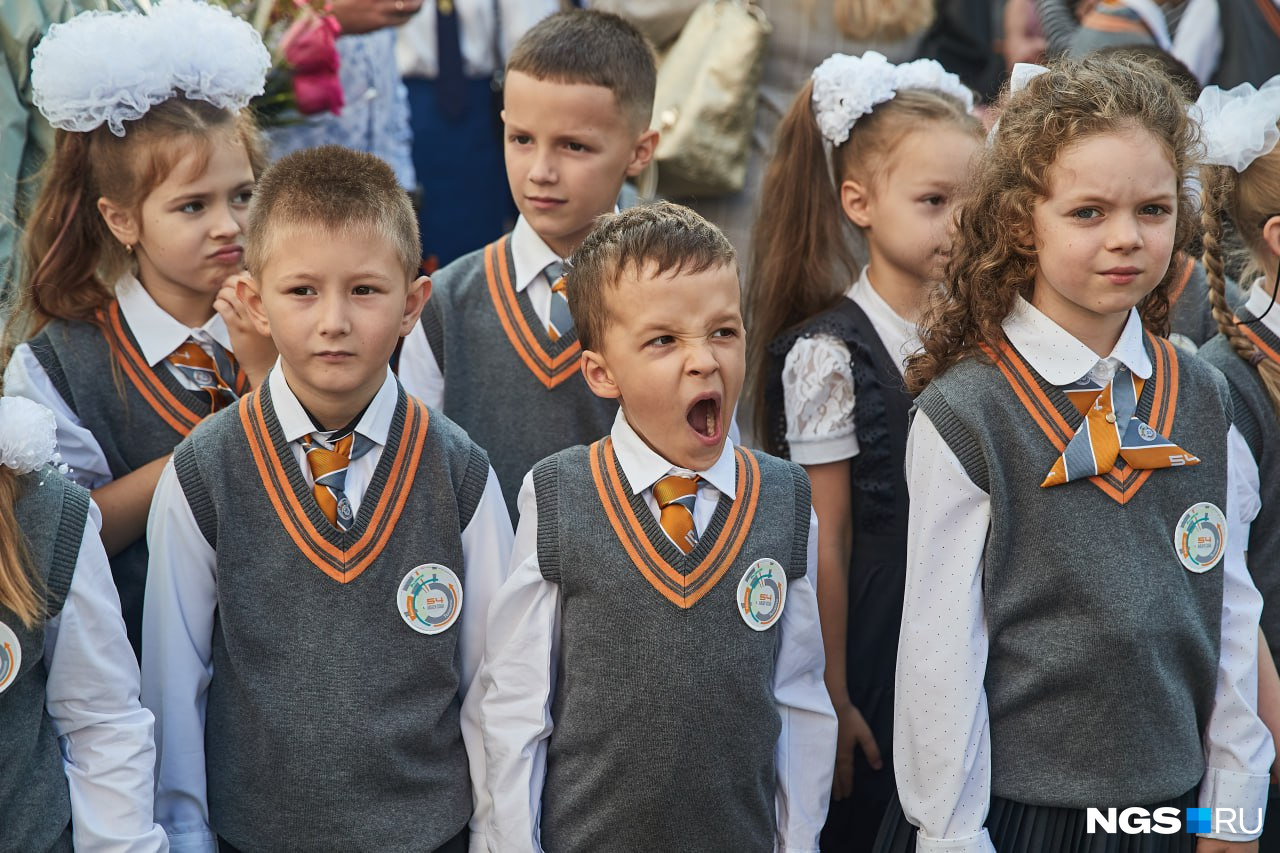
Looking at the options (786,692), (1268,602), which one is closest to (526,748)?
(786,692)

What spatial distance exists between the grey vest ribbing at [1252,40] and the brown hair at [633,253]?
263cm

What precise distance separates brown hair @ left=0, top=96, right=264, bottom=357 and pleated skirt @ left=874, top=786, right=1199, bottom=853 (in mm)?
1923

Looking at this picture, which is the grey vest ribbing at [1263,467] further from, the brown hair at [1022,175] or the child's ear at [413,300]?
the child's ear at [413,300]

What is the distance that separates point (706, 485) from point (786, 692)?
0.37 metres

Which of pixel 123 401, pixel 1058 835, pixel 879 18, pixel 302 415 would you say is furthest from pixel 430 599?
pixel 879 18

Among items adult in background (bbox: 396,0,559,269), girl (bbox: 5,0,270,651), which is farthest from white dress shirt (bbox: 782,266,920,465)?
adult in background (bbox: 396,0,559,269)

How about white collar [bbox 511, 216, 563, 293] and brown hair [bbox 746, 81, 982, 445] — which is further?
brown hair [bbox 746, 81, 982, 445]

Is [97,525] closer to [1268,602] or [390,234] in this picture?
[390,234]

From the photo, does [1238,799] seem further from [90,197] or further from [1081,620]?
[90,197]

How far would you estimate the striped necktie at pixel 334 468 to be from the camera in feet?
7.60

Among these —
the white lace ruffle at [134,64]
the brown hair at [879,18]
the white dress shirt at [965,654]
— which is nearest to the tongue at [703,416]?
the white dress shirt at [965,654]

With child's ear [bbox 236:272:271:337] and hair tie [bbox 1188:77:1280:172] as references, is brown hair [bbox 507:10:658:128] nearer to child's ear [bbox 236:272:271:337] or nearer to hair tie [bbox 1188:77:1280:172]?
child's ear [bbox 236:272:271:337]

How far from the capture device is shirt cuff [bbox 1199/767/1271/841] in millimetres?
2340

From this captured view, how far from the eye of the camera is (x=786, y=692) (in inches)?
92.7
